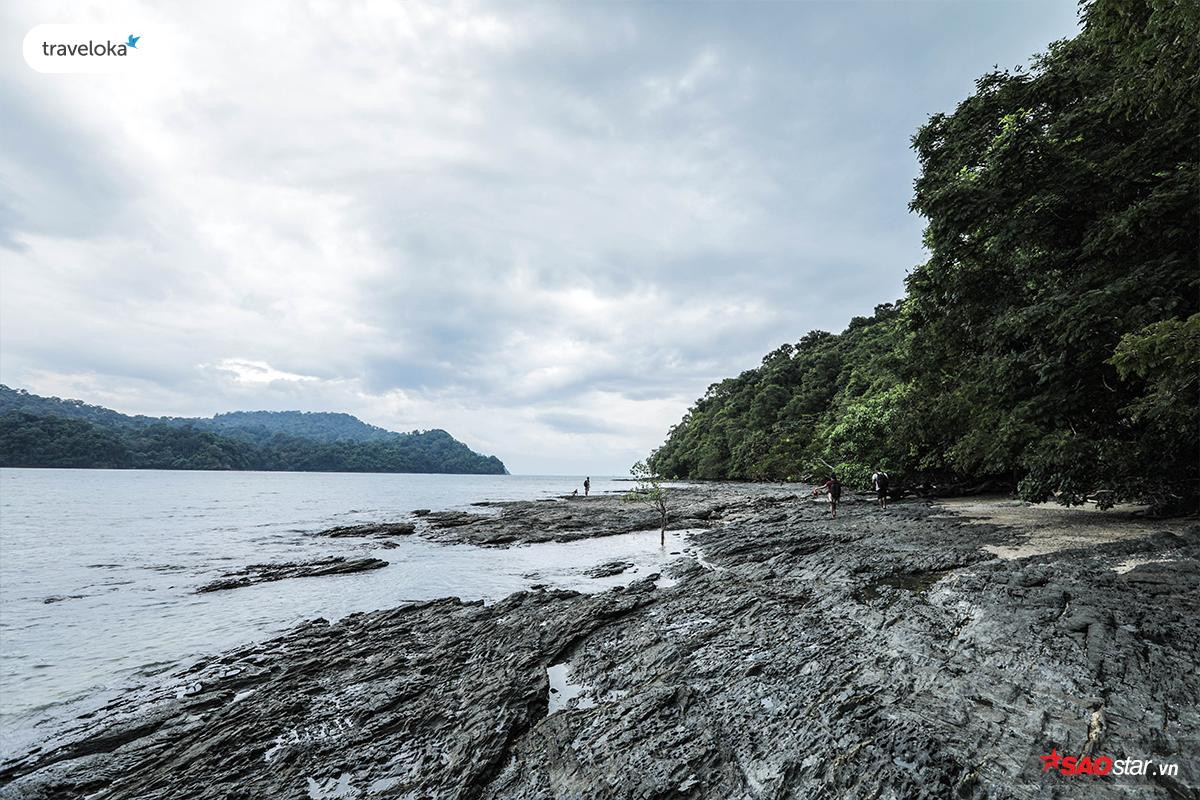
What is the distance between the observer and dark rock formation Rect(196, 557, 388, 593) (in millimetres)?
20498

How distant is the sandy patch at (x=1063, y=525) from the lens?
1357 centimetres

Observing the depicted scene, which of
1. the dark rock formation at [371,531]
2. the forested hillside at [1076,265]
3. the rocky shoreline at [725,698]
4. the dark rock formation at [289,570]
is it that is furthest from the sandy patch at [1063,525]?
the dark rock formation at [371,531]

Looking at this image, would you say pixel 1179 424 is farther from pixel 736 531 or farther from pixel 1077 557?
pixel 736 531

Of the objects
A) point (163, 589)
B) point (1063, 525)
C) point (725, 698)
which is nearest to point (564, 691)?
point (725, 698)

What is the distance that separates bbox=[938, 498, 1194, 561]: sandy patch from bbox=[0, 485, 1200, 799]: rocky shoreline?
26.9 inches

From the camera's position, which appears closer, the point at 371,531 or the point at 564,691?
the point at 564,691

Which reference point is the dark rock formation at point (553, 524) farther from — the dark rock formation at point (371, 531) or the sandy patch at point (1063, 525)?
the sandy patch at point (1063, 525)

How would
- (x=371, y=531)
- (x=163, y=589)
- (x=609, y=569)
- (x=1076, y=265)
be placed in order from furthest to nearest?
(x=371, y=531)
(x=609, y=569)
(x=163, y=589)
(x=1076, y=265)

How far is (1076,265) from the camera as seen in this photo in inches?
615

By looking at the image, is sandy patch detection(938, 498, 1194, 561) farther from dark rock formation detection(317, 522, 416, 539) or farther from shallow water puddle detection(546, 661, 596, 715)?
dark rock formation detection(317, 522, 416, 539)

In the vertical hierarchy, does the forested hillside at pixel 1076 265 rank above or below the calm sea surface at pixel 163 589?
above

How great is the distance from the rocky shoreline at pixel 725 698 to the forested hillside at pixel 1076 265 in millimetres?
3958

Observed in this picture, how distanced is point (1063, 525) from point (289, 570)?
31269mm

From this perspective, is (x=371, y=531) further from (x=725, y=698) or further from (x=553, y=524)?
(x=725, y=698)
